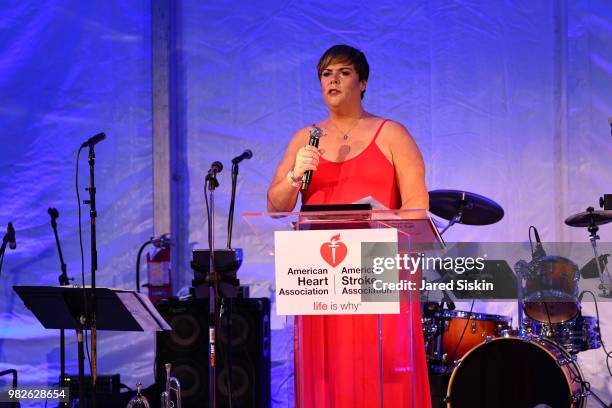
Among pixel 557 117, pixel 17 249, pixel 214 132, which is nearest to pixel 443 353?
pixel 557 117

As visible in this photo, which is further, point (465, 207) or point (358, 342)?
point (465, 207)

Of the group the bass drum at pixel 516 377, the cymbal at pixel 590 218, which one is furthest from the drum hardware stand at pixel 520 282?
the cymbal at pixel 590 218

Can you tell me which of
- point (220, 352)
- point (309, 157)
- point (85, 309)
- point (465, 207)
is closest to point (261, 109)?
point (465, 207)

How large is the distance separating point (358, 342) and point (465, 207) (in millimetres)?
2675

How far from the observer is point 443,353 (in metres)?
5.29

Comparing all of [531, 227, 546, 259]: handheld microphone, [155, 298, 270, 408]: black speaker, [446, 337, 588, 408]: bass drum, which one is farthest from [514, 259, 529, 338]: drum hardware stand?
[155, 298, 270, 408]: black speaker

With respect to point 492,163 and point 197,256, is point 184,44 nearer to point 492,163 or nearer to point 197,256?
point 197,256

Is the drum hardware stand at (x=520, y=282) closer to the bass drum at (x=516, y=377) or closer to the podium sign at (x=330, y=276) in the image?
the bass drum at (x=516, y=377)

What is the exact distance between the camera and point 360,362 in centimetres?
257

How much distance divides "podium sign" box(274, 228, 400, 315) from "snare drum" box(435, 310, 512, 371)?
9.63ft

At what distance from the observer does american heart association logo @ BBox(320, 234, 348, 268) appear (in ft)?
7.95

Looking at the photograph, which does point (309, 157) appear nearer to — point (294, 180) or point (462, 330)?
point (294, 180)

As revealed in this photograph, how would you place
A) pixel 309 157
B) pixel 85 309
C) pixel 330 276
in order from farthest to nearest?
pixel 85 309, pixel 309 157, pixel 330 276

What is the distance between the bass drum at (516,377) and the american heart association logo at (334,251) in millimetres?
2624
